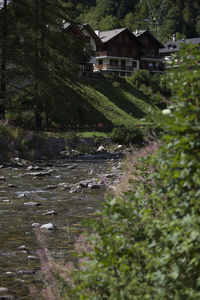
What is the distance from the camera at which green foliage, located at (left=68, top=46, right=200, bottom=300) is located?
11.6ft

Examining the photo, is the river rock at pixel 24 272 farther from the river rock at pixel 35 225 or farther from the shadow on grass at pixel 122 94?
the shadow on grass at pixel 122 94

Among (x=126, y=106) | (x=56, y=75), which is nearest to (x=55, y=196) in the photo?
(x=56, y=75)

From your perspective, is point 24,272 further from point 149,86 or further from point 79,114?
point 149,86

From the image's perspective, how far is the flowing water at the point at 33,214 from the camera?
7082 millimetres

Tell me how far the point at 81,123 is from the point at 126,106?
12.2 meters

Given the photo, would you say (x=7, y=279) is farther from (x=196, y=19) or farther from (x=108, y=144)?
(x=196, y=19)

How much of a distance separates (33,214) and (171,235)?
7.87m

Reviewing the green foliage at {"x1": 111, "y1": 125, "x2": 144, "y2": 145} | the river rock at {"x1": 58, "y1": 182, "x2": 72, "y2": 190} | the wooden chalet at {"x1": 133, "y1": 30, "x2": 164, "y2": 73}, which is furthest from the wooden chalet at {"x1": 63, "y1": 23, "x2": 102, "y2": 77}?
the river rock at {"x1": 58, "y1": 182, "x2": 72, "y2": 190}

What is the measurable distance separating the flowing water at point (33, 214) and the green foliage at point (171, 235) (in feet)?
6.89

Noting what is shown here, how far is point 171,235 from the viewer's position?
377 centimetres

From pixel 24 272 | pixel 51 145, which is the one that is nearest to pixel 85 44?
pixel 51 145

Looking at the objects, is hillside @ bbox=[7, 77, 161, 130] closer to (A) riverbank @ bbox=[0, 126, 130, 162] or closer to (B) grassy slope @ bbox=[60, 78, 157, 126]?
(B) grassy slope @ bbox=[60, 78, 157, 126]

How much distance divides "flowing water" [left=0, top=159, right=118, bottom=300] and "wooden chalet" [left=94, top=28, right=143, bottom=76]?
58.3 m

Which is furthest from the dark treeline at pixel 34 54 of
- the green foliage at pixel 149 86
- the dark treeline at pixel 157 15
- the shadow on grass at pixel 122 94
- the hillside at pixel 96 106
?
the dark treeline at pixel 157 15
